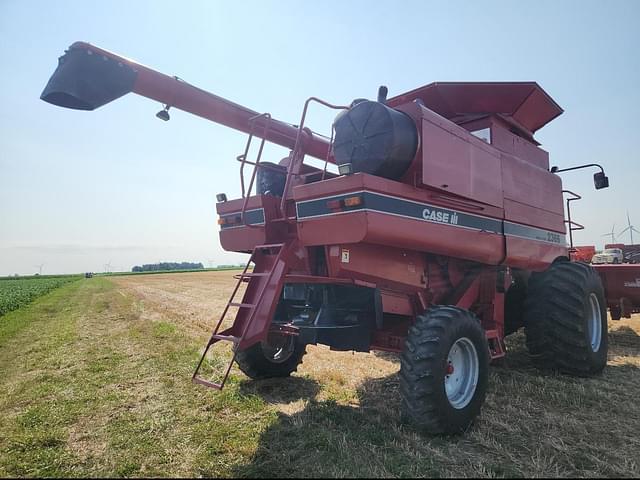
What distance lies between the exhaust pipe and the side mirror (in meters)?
6.34

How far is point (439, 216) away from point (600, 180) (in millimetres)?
3912

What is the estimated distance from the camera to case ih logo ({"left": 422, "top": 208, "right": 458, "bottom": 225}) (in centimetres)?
373

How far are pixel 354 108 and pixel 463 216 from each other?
1.52m

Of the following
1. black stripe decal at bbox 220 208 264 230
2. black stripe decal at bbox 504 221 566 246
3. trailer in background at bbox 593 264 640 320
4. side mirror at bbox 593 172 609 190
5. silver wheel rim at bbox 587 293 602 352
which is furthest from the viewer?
trailer in background at bbox 593 264 640 320

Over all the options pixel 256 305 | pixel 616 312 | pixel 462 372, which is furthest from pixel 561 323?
pixel 256 305

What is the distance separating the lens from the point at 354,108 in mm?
3857

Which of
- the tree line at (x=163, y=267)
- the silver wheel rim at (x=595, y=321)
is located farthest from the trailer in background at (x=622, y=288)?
the tree line at (x=163, y=267)

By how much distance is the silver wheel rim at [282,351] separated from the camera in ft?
15.9

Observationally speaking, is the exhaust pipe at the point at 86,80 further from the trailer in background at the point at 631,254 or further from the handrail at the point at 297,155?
the trailer in background at the point at 631,254

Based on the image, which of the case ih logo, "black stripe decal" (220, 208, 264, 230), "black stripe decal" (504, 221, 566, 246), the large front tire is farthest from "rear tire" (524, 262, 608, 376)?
"black stripe decal" (220, 208, 264, 230)

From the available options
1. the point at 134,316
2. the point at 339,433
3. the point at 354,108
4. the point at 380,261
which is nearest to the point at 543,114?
the point at 354,108

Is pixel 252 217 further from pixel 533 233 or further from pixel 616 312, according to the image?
pixel 616 312

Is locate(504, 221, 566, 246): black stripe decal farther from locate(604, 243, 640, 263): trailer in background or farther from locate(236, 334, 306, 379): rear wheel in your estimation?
locate(604, 243, 640, 263): trailer in background

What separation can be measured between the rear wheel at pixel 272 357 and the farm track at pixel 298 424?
0.52 feet
